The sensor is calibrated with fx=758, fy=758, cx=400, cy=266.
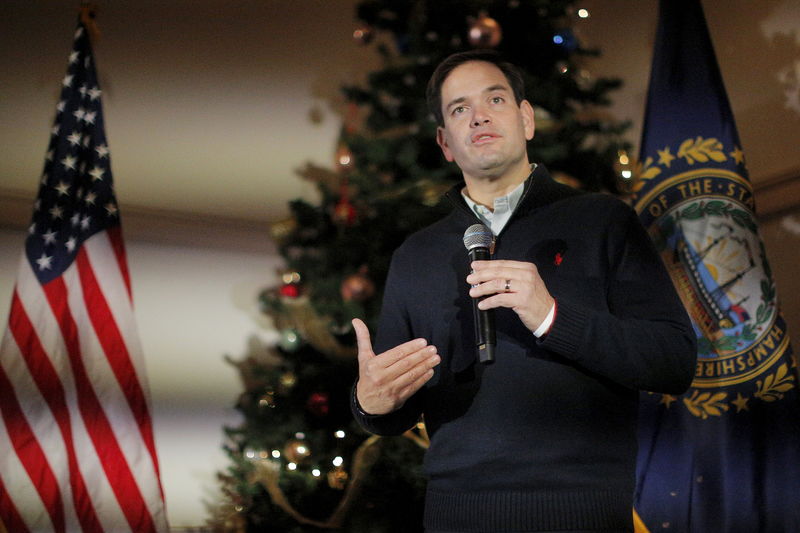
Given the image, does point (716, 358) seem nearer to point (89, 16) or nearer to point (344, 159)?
point (344, 159)

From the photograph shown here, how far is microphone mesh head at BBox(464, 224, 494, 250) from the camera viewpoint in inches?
50.5

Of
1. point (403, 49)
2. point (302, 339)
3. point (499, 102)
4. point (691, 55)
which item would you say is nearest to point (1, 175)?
point (302, 339)

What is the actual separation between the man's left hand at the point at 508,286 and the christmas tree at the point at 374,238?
1.42 meters

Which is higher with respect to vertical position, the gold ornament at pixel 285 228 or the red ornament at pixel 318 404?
the gold ornament at pixel 285 228

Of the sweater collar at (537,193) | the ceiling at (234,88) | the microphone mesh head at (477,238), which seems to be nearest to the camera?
the microphone mesh head at (477,238)

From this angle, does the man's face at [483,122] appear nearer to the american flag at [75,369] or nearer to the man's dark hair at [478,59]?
the man's dark hair at [478,59]

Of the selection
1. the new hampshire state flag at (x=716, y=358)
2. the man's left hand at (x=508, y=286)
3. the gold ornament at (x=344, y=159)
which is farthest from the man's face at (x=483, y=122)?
the gold ornament at (x=344, y=159)

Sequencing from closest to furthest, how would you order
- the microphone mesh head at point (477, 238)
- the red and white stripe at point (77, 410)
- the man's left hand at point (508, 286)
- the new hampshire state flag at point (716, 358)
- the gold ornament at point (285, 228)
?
the man's left hand at point (508, 286)
the microphone mesh head at point (477, 238)
the new hampshire state flag at point (716, 358)
the red and white stripe at point (77, 410)
the gold ornament at point (285, 228)

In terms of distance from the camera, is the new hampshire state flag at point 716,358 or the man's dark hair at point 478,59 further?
the new hampshire state flag at point 716,358

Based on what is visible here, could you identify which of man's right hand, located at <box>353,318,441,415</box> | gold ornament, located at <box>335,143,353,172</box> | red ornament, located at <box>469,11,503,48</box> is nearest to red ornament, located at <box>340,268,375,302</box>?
gold ornament, located at <box>335,143,353,172</box>

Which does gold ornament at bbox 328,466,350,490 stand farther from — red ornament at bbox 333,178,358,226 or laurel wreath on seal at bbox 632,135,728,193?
laurel wreath on seal at bbox 632,135,728,193

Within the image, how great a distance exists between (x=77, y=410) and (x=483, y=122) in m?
2.06

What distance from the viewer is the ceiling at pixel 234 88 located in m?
3.16

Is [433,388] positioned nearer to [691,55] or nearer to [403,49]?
[403,49]
